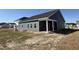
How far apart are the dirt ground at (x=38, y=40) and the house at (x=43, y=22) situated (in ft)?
0.40

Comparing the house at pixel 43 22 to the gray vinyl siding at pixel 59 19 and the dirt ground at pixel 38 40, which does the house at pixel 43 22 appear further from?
the dirt ground at pixel 38 40

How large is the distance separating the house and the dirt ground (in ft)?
0.40

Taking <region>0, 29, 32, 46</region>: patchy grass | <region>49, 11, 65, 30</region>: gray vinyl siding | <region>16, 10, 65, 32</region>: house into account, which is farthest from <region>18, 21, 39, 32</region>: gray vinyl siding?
<region>49, 11, 65, 30</region>: gray vinyl siding

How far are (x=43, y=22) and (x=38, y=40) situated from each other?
0.42 m

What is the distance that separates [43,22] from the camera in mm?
4777

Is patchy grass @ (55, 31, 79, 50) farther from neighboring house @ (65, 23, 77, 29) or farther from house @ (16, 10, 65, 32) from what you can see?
house @ (16, 10, 65, 32)

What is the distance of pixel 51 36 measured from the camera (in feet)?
15.5

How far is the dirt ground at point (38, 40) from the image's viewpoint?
464 cm

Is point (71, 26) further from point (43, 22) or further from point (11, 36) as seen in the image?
point (11, 36)

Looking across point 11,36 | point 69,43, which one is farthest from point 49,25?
point 11,36

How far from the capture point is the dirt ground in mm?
4645

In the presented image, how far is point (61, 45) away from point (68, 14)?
0.71 meters

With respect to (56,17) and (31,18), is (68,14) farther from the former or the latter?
(31,18)
